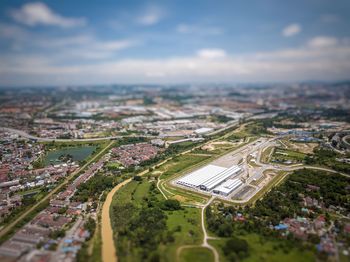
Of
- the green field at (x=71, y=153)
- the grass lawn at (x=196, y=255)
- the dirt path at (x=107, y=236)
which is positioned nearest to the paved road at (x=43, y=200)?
the green field at (x=71, y=153)

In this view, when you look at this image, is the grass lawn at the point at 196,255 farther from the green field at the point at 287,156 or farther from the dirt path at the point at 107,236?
the green field at the point at 287,156

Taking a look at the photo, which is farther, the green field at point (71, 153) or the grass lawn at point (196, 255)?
the green field at point (71, 153)

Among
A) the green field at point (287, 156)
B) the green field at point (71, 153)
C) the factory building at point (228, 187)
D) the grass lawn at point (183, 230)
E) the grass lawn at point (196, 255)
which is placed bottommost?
the grass lawn at point (196, 255)

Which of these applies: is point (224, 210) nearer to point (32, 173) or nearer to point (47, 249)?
point (47, 249)

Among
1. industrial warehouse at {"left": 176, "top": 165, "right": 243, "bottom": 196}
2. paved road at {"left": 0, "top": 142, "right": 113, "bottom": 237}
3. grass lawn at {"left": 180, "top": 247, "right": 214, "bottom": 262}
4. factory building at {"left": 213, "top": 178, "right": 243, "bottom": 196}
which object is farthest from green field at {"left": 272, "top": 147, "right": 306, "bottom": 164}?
paved road at {"left": 0, "top": 142, "right": 113, "bottom": 237}

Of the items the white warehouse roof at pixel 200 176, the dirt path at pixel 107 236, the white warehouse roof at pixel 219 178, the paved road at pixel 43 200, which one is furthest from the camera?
the white warehouse roof at pixel 200 176

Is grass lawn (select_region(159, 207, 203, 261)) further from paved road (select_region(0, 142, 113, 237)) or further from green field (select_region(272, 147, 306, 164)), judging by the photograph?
green field (select_region(272, 147, 306, 164))

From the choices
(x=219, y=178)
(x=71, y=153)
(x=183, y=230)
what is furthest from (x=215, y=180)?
(x=71, y=153)
